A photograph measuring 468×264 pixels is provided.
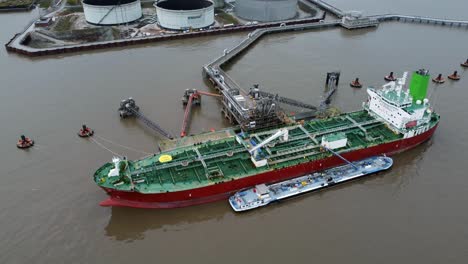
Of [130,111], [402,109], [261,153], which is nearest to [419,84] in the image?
[402,109]

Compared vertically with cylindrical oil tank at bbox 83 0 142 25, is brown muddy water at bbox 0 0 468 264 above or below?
below

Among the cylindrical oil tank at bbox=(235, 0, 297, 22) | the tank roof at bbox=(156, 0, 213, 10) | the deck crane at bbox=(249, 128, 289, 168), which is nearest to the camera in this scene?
the deck crane at bbox=(249, 128, 289, 168)

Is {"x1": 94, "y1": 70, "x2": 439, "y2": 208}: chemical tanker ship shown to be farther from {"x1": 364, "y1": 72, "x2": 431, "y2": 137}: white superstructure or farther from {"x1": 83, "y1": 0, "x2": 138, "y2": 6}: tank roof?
{"x1": 83, "y1": 0, "x2": 138, "y2": 6}: tank roof

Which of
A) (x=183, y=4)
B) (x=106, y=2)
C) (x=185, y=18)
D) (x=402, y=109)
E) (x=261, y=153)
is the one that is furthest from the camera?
(x=183, y=4)

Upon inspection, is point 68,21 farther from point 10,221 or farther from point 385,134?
point 385,134

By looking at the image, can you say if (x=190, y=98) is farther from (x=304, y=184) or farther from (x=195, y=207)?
(x=304, y=184)

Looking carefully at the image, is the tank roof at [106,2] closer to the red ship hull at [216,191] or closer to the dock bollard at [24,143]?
the dock bollard at [24,143]

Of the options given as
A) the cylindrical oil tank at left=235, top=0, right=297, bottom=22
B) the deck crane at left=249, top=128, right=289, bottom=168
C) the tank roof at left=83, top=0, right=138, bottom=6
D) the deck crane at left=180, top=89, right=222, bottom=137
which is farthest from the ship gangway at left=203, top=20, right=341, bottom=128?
the tank roof at left=83, top=0, right=138, bottom=6
